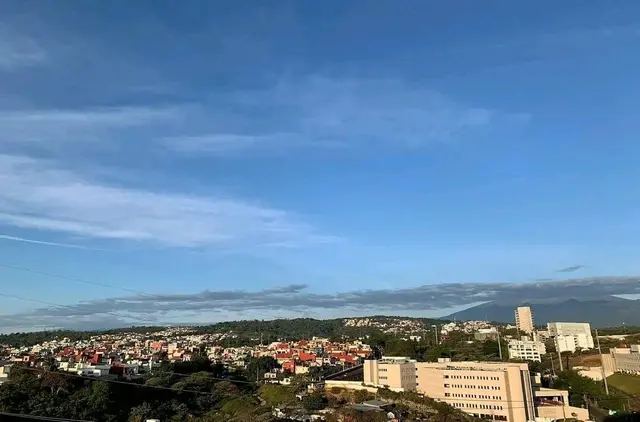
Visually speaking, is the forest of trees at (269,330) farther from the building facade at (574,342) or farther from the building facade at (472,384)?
the building facade at (472,384)

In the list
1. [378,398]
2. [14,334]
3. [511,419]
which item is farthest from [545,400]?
[14,334]

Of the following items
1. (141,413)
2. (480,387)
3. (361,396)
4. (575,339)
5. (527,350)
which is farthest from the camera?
(575,339)

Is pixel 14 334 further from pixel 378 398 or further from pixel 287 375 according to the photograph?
pixel 378 398

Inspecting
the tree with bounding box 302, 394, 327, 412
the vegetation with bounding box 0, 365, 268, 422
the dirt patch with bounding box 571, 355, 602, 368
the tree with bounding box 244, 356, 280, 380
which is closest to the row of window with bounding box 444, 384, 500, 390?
the tree with bounding box 302, 394, 327, 412

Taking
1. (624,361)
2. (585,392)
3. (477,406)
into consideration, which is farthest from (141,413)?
(624,361)

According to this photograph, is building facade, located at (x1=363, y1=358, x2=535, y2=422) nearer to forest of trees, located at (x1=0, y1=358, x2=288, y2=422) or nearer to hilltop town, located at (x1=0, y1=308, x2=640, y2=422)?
hilltop town, located at (x1=0, y1=308, x2=640, y2=422)

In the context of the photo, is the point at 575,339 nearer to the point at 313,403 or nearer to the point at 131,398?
the point at 313,403
